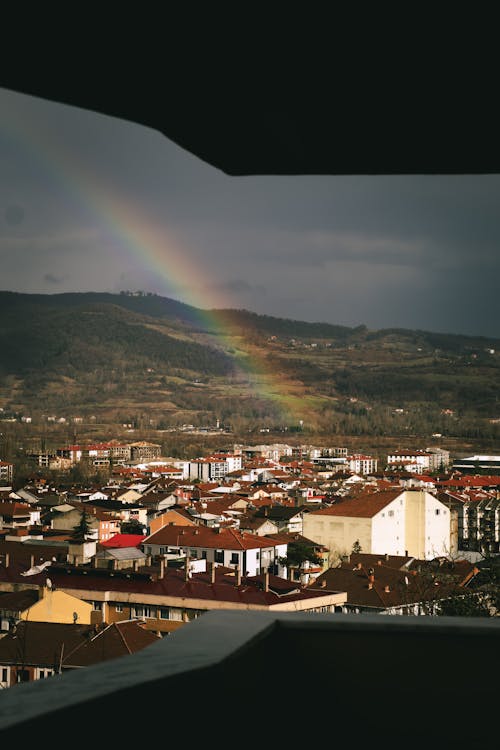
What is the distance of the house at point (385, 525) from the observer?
596 inches

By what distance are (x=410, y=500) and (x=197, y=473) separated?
62.5ft

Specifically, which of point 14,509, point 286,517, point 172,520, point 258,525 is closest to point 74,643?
point 258,525

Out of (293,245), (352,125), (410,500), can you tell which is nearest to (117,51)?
(352,125)

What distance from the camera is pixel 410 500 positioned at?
1686cm

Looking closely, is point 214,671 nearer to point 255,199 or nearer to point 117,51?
point 117,51

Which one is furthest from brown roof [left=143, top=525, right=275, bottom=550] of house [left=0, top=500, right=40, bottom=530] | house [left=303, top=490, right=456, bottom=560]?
house [left=0, top=500, right=40, bottom=530]

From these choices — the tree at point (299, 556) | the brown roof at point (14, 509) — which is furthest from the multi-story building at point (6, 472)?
the tree at point (299, 556)

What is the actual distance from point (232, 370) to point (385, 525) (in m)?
29.7

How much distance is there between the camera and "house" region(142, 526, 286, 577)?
538 inches

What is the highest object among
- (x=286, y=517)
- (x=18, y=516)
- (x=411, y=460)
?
(x=411, y=460)

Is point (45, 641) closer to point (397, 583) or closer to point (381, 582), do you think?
point (397, 583)

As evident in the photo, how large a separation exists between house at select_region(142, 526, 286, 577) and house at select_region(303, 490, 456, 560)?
1610 millimetres

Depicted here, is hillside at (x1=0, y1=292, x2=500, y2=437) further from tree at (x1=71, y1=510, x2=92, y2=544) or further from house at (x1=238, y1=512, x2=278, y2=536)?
tree at (x1=71, y1=510, x2=92, y2=544)

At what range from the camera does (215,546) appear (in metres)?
13.8
